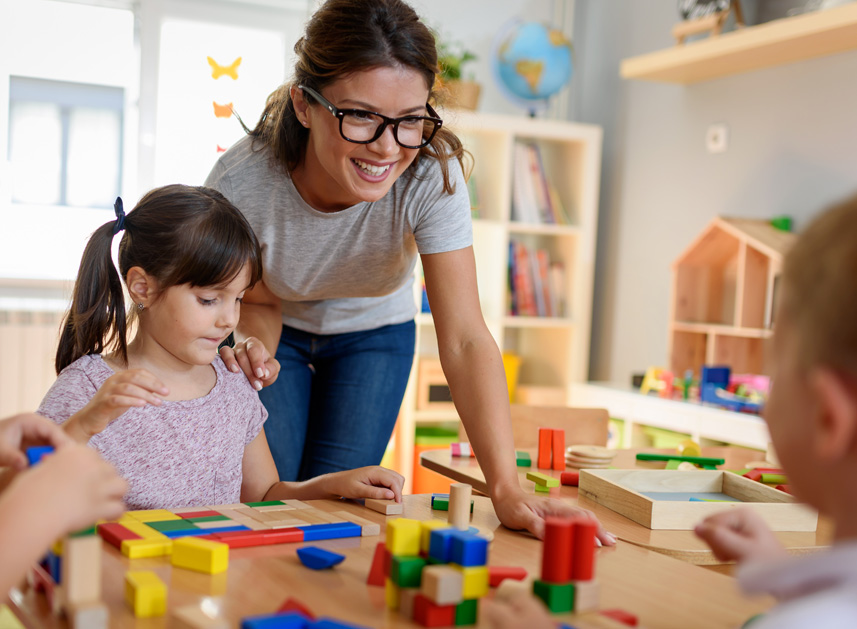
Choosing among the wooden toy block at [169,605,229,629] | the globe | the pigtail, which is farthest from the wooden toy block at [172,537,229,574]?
the globe

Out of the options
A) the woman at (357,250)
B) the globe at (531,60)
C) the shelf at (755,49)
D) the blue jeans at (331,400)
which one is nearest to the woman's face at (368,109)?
the woman at (357,250)

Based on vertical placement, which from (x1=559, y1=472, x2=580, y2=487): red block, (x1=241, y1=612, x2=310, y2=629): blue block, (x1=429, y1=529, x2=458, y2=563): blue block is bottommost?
(x1=559, y1=472, x2=580, y2=487): red block

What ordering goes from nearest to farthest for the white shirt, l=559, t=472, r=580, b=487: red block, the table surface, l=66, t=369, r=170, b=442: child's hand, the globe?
1. the white shirt
2. l=66, t=369, r=170, b=442: child's hand
3. the table surface
4. l=559, t=472, r=580, b=487: red block
5. the globe

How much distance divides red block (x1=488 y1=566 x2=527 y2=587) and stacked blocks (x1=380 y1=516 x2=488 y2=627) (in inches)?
3.6

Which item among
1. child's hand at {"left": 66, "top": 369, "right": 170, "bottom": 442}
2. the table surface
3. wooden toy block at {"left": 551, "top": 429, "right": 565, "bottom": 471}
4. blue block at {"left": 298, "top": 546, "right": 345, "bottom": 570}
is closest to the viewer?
A: blue block at {"left": 298, "top": 546, "right": 345, "bottom": 570}

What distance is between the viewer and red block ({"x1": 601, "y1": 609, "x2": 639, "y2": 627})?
2.43 feet

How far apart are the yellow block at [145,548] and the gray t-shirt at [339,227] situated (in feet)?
A: 2.37

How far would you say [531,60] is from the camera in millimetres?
3637

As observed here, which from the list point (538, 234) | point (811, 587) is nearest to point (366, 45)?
point (811, 587)

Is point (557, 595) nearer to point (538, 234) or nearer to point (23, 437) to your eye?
point (23, 437)

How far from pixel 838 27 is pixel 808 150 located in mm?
520

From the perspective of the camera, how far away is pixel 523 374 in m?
4.16

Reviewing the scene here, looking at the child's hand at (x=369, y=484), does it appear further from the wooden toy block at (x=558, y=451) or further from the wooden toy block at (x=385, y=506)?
the wooden toy block at (x=558, y=451)

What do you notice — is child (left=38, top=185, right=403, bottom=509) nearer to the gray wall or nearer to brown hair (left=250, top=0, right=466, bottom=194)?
brown hair (left=250, top=0, right=466, bottom=194)
